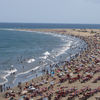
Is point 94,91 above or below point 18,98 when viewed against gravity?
above

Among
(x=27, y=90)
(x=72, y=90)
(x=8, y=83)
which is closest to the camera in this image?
(x=72, y=90)

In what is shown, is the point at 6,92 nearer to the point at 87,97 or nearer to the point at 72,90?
the point at 72,90

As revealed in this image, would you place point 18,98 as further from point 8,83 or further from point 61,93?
point 8,83

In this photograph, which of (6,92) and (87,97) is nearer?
(87,97)

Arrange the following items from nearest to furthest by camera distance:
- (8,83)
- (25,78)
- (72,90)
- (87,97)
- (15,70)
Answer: (87,97), (72,90), (8,83), (25,78), (15,70)

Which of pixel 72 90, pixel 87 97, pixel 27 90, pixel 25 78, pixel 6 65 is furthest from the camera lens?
pixel 6 65

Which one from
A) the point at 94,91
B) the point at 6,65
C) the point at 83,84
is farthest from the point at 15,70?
the point at 94,91

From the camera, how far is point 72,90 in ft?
70.0

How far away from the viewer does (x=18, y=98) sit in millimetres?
21547

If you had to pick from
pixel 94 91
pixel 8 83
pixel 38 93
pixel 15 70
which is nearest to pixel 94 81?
pixel 94 91

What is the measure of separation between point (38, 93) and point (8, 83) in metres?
7.17

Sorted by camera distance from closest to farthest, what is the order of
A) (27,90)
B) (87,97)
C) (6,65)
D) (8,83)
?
1. (87,97)
2. (27,90)
3. (8,83)
4. (6,65)

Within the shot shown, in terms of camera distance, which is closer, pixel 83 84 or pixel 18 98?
pixel 18 98

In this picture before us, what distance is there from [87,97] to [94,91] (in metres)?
1.20
